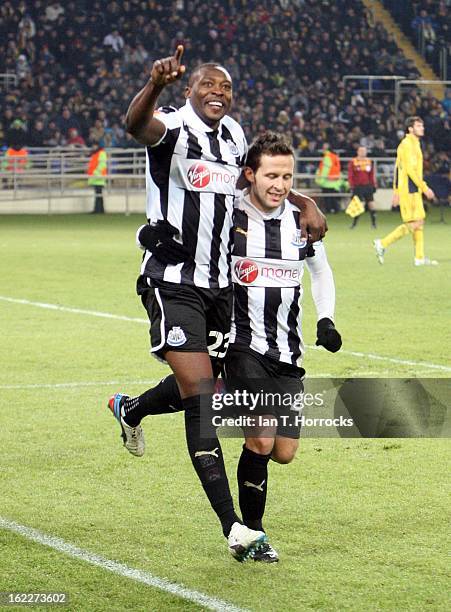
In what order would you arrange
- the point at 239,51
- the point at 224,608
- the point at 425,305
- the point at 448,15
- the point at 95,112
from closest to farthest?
the point at 224,608, the point at 425,305, the point at 95,112, the point at 239,51, the point at 448,15

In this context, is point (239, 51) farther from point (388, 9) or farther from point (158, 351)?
point (158, 351)

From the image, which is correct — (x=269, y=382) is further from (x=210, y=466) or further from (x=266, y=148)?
(x=266, y=148)

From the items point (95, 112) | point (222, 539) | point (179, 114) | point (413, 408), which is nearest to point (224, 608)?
point (222, 539)

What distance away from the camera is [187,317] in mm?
4977

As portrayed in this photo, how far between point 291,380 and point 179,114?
112 centimetres

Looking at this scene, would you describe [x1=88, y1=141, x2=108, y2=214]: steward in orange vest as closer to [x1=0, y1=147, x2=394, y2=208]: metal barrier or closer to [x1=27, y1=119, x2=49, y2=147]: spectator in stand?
[x1=0, y1=147, x2=394, y2=208]: metal barrier

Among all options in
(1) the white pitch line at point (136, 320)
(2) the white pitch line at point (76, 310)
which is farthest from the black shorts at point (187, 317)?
(2) the white pitch line at point (76, 310)

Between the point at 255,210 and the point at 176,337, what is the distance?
0.62 meters

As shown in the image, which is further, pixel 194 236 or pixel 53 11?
pixel 53 11

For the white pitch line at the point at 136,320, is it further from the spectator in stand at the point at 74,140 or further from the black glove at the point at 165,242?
the spectator in stand at the point at 74,140

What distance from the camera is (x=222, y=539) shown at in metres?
5.07

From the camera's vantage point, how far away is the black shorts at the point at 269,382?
4.96 m

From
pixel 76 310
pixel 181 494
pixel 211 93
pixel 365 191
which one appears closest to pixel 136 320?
pixel 76 310

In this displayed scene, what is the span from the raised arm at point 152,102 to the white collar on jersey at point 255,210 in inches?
18.5
